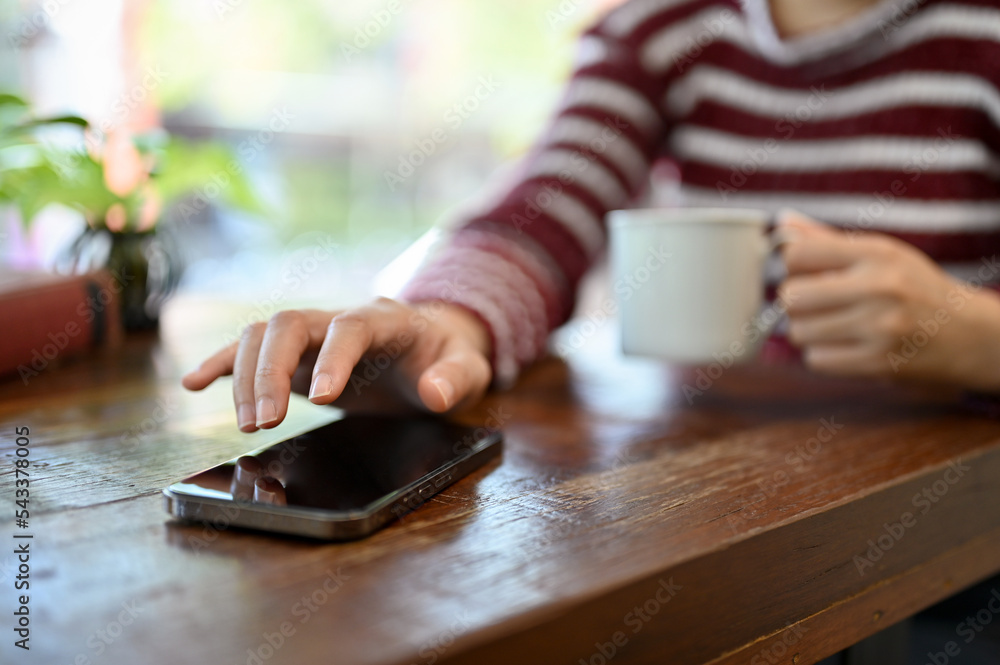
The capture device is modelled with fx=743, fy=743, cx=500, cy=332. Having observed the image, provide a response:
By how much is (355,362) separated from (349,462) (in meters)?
0.08

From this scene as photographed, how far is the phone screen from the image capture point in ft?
1.08

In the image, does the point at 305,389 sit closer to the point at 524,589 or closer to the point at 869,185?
the point at 524,589

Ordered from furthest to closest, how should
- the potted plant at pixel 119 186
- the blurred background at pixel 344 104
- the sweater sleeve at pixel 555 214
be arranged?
the blurred background at pixel 344 104 < the potted plant at pixel 119 186 < the sweater sleeve at pixel 555 214

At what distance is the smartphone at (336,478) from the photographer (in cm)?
31

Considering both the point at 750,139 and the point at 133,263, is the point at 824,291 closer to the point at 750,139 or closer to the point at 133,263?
the point at 750,139

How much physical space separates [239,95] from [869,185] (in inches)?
129

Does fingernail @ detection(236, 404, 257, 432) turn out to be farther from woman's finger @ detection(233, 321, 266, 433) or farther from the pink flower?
the pink flower

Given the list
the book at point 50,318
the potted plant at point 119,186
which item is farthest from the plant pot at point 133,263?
the book at point 50,318

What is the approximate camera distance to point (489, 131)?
164 inches

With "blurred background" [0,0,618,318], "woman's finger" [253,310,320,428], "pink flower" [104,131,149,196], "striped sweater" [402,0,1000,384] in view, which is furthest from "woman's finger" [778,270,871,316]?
"blurred background" [0,0,618,318]

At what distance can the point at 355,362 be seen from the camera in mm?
442

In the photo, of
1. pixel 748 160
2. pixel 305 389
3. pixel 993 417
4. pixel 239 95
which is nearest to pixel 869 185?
pixel 748 160

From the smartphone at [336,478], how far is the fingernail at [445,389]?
21 millimetres

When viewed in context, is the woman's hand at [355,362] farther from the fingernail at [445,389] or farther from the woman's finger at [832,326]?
the woman's finger at [832,326]
